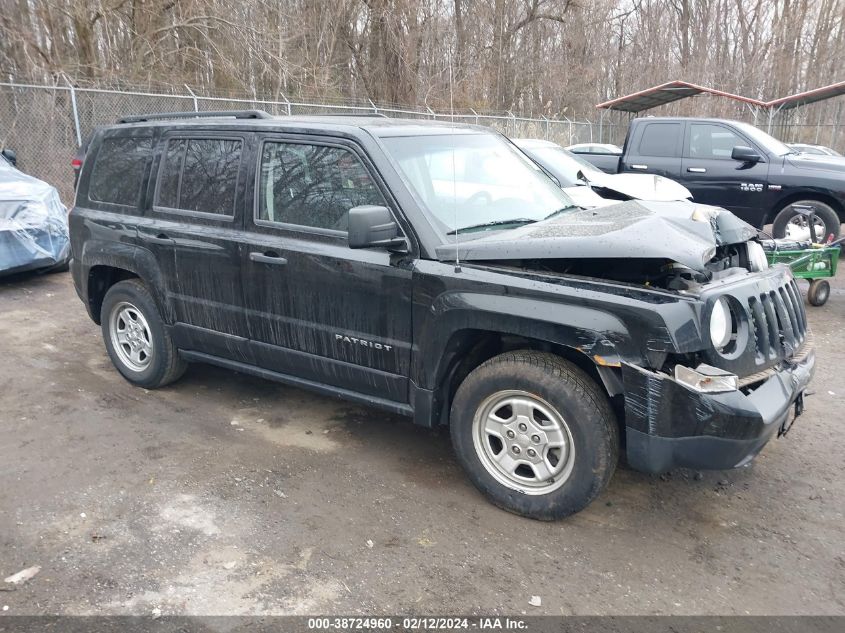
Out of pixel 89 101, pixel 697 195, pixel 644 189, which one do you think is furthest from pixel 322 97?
pixel 644 189

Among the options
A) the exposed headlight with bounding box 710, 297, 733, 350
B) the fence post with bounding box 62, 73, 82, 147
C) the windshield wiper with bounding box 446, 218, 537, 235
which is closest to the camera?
the exposed headlight with bounding box 710, 297, 733, 350

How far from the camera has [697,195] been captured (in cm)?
1017

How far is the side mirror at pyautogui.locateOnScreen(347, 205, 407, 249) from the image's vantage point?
3408 mm

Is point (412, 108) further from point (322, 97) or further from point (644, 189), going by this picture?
point (644, 189)

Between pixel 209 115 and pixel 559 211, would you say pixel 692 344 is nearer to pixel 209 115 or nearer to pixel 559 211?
pixel 559 211

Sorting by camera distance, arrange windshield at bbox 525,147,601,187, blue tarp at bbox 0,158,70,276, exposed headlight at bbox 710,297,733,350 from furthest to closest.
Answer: windshield at bbox 525,147,601,187 < blue tarp at bbox 0,158,70,276 < exposed headlight at bbox 710,297,733,350

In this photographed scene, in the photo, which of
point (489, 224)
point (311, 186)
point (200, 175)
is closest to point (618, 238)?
point (489, 224)

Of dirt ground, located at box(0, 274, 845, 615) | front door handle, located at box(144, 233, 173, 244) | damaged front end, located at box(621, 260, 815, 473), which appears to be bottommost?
dirt ground, located at box(0, 274, 845, 615)

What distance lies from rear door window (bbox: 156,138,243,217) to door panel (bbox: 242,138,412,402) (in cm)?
26

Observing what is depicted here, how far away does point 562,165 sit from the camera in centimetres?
888

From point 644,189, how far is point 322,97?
14.9m

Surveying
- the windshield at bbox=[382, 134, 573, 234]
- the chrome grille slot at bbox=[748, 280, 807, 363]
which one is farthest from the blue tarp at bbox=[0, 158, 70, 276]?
the chrome grille slot at bbox=[748, 280, 807, 363]

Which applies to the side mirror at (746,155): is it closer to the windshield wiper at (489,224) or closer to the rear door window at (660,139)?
the rear door window at (660,139)

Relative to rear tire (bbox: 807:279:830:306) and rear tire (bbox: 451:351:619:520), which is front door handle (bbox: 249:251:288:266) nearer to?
rear tire (bbox: 451:351:619:520)
